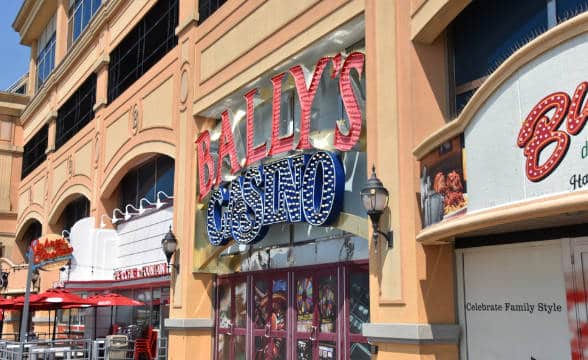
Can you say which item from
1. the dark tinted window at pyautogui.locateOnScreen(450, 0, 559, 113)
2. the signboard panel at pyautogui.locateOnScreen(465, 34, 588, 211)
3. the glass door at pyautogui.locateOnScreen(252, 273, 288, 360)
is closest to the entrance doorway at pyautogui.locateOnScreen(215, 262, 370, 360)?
the glass door at pyautogui.locateOnScreen(252, 273, 288, 360)

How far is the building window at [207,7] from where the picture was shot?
55.4 ft

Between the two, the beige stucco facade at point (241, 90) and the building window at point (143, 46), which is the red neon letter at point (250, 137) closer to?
the beige stucco facade at point (241, 90)

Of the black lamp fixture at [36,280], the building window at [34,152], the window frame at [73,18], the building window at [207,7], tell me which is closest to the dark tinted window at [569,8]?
the building window at [207,7]

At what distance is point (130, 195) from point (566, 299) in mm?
19062

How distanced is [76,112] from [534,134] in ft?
87.5

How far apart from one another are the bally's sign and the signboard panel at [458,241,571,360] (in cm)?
295

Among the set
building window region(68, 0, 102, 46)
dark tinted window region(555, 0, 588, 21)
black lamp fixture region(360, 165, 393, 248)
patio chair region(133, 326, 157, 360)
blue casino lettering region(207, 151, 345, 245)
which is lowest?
patio chair region(133, 326, 157, 360)

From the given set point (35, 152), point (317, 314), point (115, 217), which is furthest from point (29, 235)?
A: point (317, 314)

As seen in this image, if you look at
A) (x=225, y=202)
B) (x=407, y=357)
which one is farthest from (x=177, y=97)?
(x=407, y=357)

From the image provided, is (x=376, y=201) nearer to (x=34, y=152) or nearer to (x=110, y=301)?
(x=110, y=301)

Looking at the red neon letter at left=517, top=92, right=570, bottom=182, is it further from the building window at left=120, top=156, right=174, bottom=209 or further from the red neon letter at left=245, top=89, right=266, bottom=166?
the building window at left=120, top=156, right=174, bottom=209

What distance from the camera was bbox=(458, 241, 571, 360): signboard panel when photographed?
7707 millimetres

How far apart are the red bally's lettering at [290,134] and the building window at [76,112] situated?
42.7 ft

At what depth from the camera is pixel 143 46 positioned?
73.5ft
